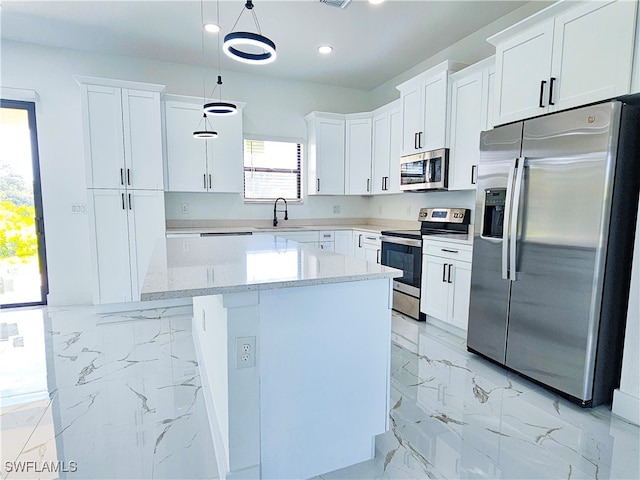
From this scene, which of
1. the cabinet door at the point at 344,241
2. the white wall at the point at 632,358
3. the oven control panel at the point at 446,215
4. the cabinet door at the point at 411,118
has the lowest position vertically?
the white wall at the point at 632,358

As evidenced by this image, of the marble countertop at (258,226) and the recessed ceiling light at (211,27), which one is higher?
the recessed ceiling light at (211,27)

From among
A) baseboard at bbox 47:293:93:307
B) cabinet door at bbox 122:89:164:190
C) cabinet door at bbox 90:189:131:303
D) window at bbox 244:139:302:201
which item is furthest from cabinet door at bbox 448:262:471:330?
baseboard at bbox 47:293:93:307

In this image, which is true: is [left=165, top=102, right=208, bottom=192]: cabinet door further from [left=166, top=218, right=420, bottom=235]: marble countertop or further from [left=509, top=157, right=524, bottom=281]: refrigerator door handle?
[left=509, top=157, right=524, bottom=281]: refrigerator door handle

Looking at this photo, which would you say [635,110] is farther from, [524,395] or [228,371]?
[228,371]

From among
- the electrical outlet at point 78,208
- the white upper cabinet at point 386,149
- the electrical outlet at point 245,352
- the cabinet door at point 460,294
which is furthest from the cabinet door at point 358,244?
the electrical outlet at point 78,208

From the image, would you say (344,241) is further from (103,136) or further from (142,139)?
(103,136)

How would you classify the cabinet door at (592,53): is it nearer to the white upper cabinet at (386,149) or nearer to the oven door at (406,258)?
the oven door at (406,258)

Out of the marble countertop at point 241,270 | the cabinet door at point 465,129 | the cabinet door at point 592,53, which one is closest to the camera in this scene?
the marble countertop at point 241,270

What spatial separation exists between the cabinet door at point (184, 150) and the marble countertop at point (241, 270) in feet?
6.85

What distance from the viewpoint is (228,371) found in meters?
1.44

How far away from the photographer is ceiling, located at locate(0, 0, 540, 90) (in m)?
3.16

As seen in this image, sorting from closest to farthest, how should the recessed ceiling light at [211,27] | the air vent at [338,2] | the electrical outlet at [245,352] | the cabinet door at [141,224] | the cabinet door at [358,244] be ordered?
the electrical outlet at [245,352], the air vent at [338,2], the recessed ceiling light at [211,27], the cabinet door at [141,224], the cabinet door at [358,244]

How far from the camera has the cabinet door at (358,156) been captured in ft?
16.2

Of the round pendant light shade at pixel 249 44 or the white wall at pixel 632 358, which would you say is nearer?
the round pendant light shade at pixel 249 44
